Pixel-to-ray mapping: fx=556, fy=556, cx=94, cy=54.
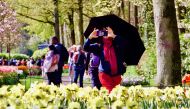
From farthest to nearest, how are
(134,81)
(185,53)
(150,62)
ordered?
(150,62), (134,81), (185,53)

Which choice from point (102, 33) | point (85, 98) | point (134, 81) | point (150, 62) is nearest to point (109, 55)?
point (102, 33)

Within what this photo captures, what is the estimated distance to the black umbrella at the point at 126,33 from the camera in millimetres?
10008

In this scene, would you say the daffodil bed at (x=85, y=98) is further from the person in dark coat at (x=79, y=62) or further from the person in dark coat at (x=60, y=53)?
the person in dark coat at (x=79, y=62)

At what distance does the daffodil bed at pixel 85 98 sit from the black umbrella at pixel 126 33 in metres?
2.61

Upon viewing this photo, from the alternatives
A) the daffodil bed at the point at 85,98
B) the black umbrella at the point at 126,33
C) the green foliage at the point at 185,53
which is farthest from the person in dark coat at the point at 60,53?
the daffodil bed at the point at 85,98

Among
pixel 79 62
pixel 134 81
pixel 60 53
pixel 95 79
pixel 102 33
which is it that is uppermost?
pixel 102 33

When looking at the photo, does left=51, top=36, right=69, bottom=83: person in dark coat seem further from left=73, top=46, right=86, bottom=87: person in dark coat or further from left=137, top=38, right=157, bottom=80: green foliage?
left=137, top=38, right=157, bottom=80: green foliage

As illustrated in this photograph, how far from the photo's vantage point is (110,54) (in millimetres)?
9680

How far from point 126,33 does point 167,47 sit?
1261 mm

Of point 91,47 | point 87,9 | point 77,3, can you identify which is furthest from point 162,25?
point 87,9

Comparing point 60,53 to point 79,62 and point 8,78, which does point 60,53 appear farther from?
point 8,78

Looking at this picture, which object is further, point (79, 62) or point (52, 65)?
Result: point (79, 62)

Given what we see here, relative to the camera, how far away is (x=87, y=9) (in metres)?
44.6

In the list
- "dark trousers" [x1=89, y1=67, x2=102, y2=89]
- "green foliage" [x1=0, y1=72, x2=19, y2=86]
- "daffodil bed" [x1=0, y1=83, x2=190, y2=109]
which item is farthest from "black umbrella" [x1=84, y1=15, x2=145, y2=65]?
"green foliage" [x1=0, y1=72, x2=19, y2=86]
